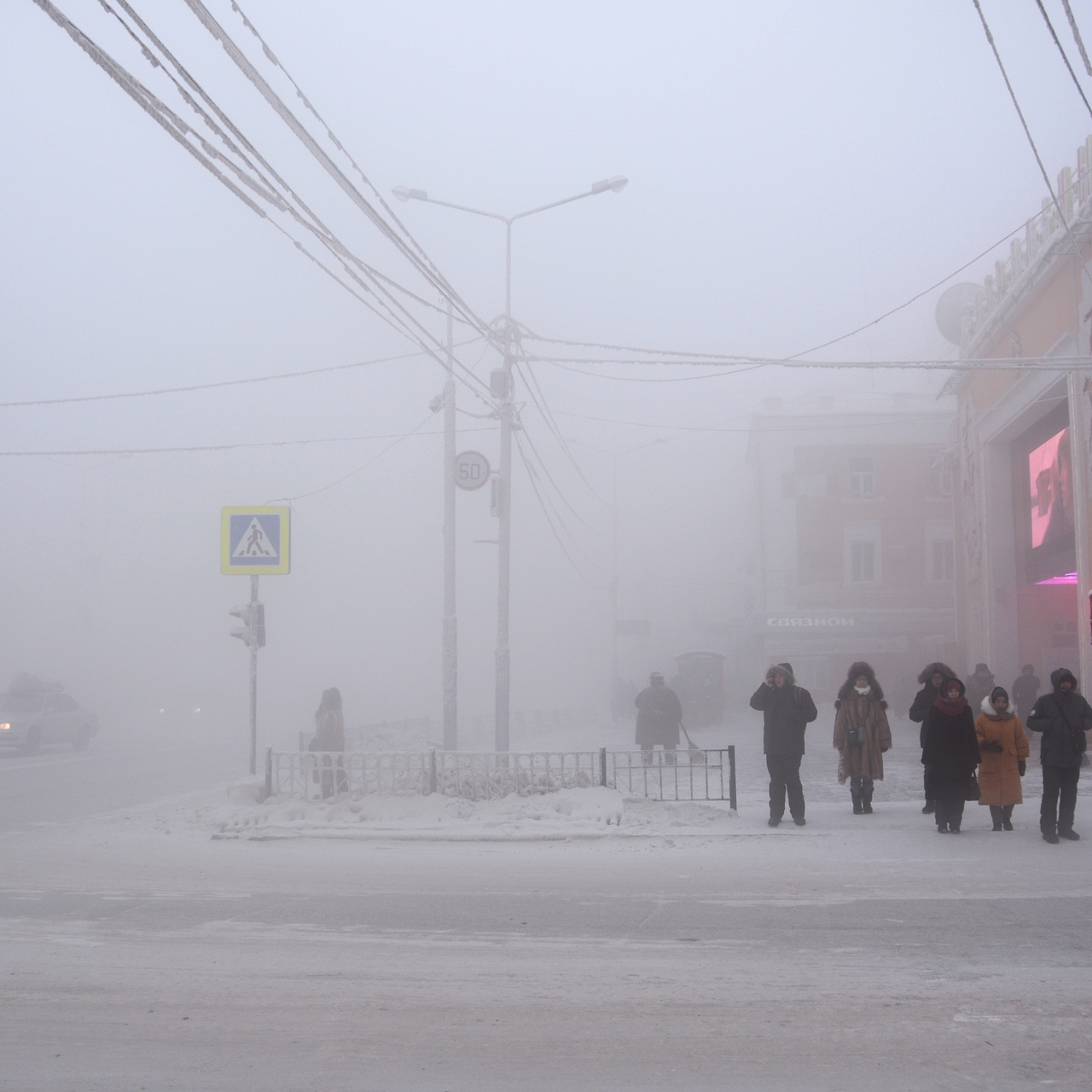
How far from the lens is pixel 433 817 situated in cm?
1145

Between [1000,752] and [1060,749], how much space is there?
0.54 metres

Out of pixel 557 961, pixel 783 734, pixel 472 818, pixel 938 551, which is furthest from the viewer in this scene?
pixel 938 551

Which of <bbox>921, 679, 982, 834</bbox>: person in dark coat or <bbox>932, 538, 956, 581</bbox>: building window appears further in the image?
<bbox>932, 538, 956, 581</bbox>: building window

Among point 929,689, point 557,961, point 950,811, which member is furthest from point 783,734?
point 557,961

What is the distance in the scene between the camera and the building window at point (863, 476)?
144 ft

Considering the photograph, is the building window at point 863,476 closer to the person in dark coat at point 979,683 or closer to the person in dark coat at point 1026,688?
the person in dark coat at point 979,683

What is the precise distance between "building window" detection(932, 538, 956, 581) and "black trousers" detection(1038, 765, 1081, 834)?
35.2 meters

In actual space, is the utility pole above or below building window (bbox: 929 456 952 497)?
below

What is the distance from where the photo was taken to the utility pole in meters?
18.0

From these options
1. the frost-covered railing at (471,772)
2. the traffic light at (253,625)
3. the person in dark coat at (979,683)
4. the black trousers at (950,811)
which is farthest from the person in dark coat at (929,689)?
the person in dark coat at (979,683)

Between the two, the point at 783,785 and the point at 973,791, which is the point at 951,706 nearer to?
the point at 973,791

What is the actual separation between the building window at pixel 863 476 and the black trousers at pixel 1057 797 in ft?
117

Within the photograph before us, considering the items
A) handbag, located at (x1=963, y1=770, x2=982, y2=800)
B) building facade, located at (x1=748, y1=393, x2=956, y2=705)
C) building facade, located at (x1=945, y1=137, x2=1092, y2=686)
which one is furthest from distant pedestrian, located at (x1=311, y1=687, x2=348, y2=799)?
building facade, located at (x1=748, y1=393, x2=956, y2=705)

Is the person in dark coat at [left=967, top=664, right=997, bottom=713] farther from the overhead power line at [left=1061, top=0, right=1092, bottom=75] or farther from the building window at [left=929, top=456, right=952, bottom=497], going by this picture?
the building window at [left=929, top=456, right=952, bottom=497]
